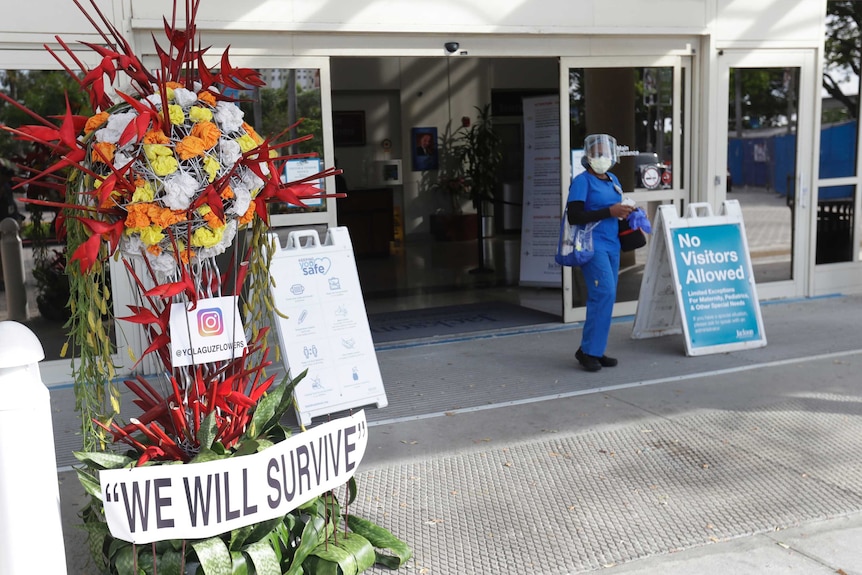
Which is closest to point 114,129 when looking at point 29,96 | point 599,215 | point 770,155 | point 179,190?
point 179,190

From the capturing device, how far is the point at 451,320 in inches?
330

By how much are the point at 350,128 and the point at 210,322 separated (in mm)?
12975

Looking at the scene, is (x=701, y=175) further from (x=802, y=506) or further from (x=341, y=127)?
(x=341, y=127)

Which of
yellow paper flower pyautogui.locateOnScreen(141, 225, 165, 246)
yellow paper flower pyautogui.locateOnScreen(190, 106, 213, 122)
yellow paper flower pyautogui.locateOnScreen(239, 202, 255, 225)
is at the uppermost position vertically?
yellow paper flower pyautogui.locateOnScreen(190, 106, 213, 122)

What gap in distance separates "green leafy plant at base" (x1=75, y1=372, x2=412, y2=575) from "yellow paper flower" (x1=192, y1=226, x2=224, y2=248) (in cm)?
63

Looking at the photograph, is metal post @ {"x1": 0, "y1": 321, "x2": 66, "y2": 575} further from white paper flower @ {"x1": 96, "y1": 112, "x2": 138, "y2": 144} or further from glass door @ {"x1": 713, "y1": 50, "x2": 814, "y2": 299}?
glass door @ {"x1": 713, "y1": 50, "x2": 814, "y2": 299}

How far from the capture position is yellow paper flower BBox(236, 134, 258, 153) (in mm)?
3133

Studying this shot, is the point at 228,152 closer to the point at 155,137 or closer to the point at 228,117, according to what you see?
the point at 228,117

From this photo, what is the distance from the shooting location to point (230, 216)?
313cm

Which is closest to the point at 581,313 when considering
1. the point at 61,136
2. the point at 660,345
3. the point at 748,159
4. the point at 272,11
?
the point at 660,345

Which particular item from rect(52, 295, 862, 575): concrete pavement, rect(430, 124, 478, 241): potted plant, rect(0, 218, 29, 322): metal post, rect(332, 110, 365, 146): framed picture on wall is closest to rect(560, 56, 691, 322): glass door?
rect(52, 295, 862, 575): concrete pavement

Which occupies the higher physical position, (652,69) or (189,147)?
(652,69)

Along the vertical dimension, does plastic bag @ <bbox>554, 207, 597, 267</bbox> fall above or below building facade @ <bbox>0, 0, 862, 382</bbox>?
below

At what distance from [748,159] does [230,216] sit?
650 cm
